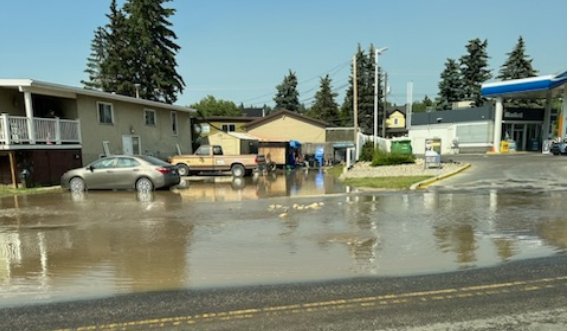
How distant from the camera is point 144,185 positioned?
46.1ft

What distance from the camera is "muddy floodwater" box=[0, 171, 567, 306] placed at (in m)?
4.89

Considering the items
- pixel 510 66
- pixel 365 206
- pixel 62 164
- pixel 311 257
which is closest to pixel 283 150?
pixel 62 164

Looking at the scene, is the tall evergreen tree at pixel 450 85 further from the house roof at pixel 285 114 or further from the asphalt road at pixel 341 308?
the asphalt road at pixel 341 308

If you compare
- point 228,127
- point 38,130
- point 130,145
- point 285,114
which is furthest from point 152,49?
point 38,130

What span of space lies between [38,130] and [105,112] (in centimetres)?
467

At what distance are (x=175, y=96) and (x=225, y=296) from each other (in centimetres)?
4031

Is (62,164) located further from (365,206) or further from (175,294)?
(175,294)

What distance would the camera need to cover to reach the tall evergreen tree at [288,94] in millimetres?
81625

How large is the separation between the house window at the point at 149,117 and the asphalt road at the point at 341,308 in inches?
826

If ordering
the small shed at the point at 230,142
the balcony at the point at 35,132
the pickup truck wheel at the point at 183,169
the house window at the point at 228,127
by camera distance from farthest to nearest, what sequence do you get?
the house window at the point at 228,127 < the small shed at the point at 230,142 < the pickup truck wheel at the point at 183,169 < the balcony at the point at 35,132

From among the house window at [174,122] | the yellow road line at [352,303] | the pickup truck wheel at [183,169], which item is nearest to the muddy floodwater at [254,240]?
the yellow road line at [352,303]

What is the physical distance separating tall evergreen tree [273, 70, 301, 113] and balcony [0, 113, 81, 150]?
65310mm

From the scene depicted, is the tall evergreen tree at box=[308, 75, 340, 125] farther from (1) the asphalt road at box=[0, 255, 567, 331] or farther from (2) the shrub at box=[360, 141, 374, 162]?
(1) the asphalt road at box=[0, 255, 567, 331]

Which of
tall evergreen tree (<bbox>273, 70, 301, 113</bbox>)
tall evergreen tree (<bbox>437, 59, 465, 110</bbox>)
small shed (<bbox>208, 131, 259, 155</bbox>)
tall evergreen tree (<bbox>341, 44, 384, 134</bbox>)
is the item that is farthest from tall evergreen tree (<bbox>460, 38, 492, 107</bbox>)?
small shed (<bbox>208, 131, 259, 155</bbox>)
